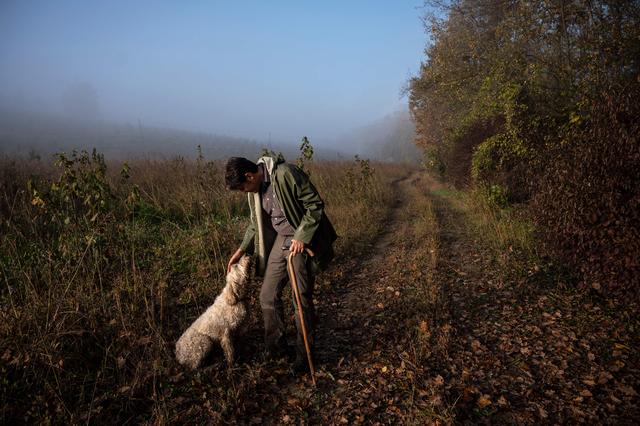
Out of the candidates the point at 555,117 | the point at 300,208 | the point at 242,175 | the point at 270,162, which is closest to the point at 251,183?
the point at 242,175

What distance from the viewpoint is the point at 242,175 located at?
10.3ft

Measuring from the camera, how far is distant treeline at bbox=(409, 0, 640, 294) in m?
3.89

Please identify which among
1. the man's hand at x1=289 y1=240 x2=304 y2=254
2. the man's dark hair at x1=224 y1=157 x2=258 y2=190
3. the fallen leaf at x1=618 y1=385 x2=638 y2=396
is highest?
the man's dark hair at x1=224 y1=157 x2=258 y2=190

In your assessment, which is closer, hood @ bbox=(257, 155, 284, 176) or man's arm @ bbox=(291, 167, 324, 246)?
man's arm @ bbox=(291, 167, 324, 246)

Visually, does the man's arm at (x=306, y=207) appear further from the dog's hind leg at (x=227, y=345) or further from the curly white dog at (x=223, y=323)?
the dog's hind leg at (x=227, y=345)

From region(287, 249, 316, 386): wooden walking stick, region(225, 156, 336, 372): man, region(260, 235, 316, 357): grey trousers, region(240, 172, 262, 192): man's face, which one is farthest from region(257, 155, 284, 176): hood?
region(287, 249, 316, 386): wooden walking stick

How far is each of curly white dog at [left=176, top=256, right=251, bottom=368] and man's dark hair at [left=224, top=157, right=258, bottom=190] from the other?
2.83 feet

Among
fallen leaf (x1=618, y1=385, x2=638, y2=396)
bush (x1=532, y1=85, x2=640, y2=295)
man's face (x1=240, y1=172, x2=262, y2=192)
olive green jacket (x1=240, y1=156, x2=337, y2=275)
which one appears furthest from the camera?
bush (x1=532, y1=85, x2=640, y2=295)

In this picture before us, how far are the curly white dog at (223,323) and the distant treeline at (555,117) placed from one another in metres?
4.04

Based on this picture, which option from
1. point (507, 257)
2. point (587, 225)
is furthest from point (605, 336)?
point (507, 257)

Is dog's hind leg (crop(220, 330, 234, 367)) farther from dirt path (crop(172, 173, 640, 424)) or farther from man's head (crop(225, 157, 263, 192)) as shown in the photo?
man's head (crop(225, 157, 263, 192))

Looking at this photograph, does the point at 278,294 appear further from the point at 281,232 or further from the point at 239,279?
the point at 281,232

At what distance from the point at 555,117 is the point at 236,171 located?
9.25 meters

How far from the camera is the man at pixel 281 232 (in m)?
3.12
